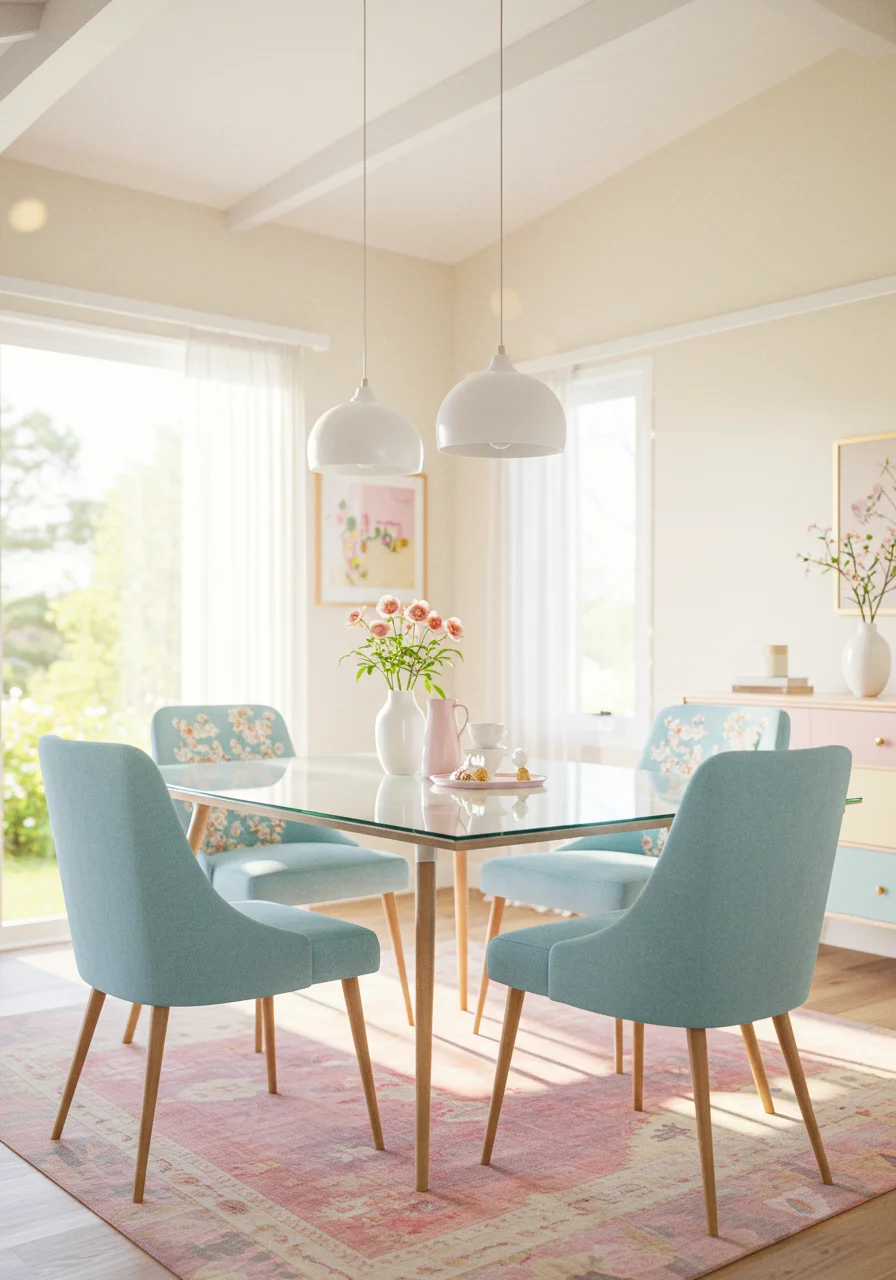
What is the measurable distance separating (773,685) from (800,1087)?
2.00 meters

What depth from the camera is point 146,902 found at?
92.1 inches

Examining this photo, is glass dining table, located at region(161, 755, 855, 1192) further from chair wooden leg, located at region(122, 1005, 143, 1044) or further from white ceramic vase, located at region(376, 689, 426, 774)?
chair wooden leg, located at region(122, 1005, 143, 1044)

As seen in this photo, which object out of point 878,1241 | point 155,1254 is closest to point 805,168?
point 878,1241

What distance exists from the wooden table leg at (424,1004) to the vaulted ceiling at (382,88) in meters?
2.16

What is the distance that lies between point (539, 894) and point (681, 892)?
115 cm

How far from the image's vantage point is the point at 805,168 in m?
4.43

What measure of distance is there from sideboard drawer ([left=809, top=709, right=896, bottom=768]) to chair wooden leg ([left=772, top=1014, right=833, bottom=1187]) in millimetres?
1518

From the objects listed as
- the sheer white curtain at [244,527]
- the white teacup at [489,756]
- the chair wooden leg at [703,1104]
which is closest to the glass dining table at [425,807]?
the white teacup at [489,756]

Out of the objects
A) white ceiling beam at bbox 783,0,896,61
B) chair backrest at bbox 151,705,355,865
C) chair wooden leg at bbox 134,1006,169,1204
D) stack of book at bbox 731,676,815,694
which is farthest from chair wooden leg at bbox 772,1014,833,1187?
white ceiling beam at bbox 783,0,896,61

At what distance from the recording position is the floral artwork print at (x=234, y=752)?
11.9ft

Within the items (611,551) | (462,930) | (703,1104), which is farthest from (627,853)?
(611,551)

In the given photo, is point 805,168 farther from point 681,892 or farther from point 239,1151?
point 239,1151

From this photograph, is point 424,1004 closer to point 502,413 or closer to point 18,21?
point 502,413

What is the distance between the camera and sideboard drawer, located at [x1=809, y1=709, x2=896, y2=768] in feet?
12.7
